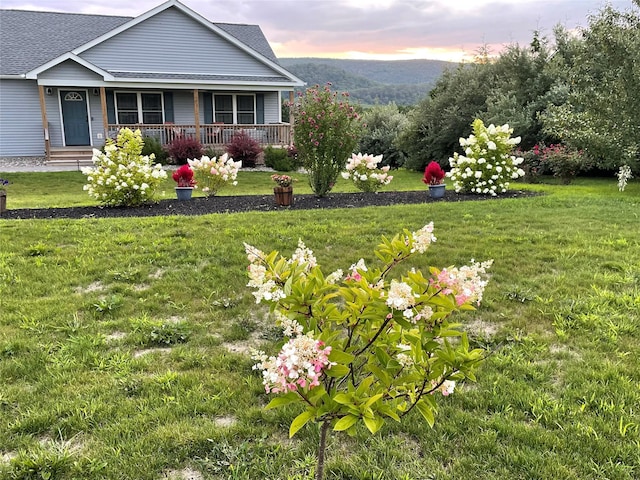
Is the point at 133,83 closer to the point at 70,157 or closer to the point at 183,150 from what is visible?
the point at 70,157

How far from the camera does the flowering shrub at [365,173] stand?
991 centimetres

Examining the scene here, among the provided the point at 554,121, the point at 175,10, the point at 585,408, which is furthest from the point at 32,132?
the point at 585,408

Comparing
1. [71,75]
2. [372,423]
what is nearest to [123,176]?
[372,423]

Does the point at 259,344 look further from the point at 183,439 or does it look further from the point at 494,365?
the point at 494,365

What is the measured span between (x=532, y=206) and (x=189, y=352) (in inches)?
265

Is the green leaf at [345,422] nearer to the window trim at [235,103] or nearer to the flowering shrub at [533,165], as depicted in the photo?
the flowering shrub at [533,165]

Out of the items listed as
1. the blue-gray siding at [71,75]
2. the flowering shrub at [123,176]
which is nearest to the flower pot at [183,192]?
the flowering shrub at [123,176]

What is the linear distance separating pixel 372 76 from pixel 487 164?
265ft

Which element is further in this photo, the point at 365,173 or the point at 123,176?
the point at 365,173

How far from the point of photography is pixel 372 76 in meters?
85.2

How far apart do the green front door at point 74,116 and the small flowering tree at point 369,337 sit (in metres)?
18.9

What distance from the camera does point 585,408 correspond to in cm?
246

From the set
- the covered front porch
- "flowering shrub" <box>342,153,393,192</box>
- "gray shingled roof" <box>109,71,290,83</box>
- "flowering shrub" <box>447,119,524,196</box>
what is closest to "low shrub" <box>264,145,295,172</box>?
the covered front porch

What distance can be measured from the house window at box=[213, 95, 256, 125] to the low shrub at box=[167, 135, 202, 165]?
3.67 meters
